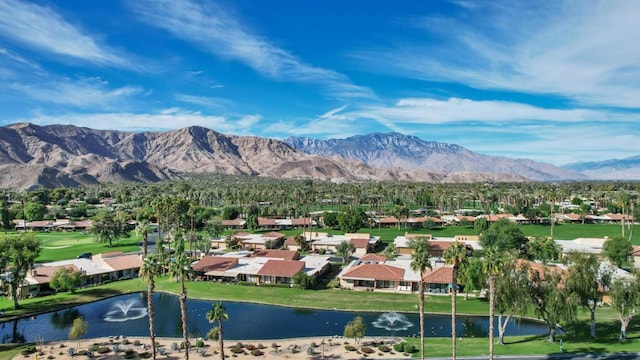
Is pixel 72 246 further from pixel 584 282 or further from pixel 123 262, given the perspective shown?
pixel 584 282

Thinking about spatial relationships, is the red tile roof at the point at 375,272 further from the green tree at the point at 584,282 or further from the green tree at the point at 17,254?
the green tree at the point at 17,254

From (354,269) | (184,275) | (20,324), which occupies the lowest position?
(20,324)

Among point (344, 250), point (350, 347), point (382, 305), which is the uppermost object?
point (344, 250)

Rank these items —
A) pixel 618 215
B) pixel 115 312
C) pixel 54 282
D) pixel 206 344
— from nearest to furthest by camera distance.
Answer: pixel 206 344, pixel 115 312, pixel 54 282, pixel 618 215

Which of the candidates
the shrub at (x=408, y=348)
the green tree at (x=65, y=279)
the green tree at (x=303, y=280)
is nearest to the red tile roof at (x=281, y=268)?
the green tree at (x=303, y=280)

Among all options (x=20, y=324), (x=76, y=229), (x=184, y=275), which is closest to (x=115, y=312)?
(x=20, y=324)

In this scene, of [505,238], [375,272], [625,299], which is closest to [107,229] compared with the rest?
[375,272]

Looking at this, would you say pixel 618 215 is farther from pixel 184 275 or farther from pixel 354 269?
pixel 184 275
